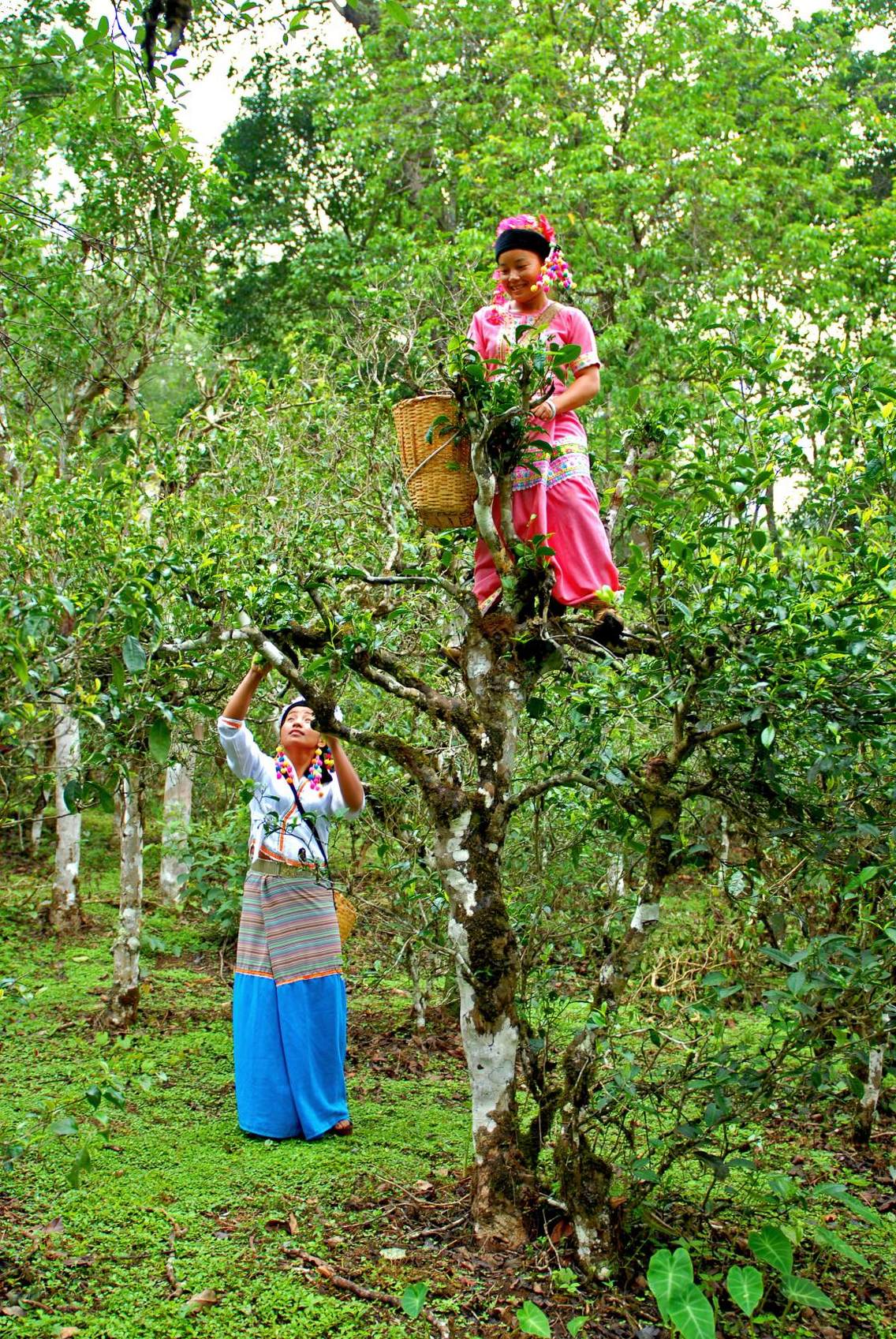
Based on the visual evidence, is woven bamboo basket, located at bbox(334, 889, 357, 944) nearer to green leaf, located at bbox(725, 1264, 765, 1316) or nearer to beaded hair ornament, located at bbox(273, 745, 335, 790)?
beaded hair ornament, located at bbox(273, 745, 335, 790)

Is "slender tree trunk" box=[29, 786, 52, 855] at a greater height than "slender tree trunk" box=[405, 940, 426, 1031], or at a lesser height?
greater

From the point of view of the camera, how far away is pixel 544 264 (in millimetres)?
3707

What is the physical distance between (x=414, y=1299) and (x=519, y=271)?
311 centimetres

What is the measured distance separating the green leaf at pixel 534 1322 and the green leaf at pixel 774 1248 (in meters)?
0.59

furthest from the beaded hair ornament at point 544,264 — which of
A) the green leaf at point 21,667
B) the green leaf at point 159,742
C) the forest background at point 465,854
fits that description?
the green leaf at point 21,667

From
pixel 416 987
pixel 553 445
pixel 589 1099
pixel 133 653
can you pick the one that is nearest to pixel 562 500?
pixel 553 445

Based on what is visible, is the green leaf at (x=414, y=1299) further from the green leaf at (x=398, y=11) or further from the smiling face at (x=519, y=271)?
the green leaf at (x=398, y=11)

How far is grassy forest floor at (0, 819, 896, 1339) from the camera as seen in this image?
310 cm

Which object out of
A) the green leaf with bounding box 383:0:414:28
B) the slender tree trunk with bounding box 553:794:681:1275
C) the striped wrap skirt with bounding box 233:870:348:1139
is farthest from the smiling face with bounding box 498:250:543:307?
the striped wrap skirt with bounding box 233:870:348:1139

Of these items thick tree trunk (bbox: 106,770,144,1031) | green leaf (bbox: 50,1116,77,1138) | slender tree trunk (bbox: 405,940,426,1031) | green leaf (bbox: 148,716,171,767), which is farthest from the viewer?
thick tree trunk (bbox: 106,770,144,1031)

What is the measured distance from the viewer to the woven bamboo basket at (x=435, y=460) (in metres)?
3.38

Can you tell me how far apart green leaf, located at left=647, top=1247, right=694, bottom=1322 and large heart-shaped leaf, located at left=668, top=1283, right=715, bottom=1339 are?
0.04 feet

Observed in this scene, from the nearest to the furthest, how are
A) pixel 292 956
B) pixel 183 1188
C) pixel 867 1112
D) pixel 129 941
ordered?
pixel 183 1188
pixel 867 1112
pixel 292 956
pixel 129 941

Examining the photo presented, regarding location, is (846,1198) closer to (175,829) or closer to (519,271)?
(519,271)
